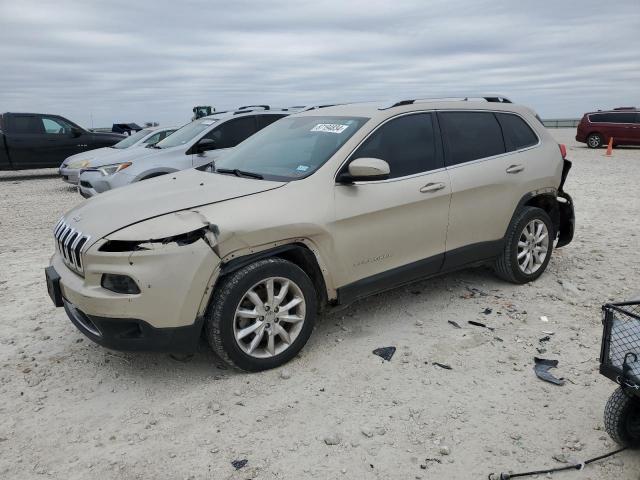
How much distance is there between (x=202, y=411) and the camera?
3.30 m

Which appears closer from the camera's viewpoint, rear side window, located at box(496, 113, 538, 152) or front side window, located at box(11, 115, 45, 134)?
rear side window, located at box(496, 113, 538, 152)

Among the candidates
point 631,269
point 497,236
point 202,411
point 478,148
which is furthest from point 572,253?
point 202,411

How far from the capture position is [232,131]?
9.09 meters

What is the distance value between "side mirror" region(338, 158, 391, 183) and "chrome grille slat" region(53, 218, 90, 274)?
177cm

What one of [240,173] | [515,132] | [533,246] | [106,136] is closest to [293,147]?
[240,173]

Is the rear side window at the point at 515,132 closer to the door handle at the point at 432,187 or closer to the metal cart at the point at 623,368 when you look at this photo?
the door handle at the point at 432,187

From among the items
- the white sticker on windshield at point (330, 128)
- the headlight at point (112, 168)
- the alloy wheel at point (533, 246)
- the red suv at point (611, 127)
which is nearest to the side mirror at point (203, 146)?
the headlight at point (112, 168)

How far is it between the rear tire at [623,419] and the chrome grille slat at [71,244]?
10.2 feet

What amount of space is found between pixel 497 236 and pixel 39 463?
3919mm

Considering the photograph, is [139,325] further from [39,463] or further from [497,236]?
[497,236]

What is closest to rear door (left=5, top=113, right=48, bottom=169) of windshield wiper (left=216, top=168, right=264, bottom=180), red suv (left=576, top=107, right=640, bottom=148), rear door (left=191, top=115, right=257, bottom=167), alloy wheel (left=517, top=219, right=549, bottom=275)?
rear door (left=191, top=115, right=257, bottom=167)

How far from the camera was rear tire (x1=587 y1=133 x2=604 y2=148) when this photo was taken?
2270cm

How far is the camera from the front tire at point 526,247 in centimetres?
512

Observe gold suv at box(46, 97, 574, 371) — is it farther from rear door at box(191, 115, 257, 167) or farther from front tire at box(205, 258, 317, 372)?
rear door at box(191, 115, 257, 167)
